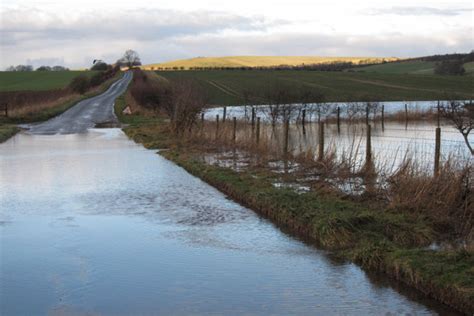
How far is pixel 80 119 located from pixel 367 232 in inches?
1473

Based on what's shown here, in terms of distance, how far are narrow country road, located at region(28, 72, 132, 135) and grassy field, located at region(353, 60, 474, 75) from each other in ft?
267

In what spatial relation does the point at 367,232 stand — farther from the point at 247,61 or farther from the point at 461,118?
the point at 247,61

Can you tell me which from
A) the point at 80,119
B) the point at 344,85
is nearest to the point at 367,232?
the point at 80,119

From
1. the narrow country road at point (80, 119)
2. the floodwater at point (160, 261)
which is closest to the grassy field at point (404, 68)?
the narrow country road at point (80, 119)

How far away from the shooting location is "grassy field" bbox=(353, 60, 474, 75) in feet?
420

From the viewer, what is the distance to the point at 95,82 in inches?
3725

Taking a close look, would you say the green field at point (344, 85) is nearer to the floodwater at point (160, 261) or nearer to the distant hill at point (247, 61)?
the distant hill at point (247, 61)

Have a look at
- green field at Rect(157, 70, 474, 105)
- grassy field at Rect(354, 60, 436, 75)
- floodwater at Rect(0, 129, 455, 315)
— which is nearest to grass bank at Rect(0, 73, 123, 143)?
floodwater at Rect(0, 129, 455, 315)

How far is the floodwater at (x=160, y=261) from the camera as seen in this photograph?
8.31m

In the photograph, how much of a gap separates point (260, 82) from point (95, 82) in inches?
943

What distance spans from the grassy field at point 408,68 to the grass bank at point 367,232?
115168 millimetres

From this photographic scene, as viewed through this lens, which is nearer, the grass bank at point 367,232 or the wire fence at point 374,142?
the grass bank at point 367,232

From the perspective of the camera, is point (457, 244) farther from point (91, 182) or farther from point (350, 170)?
point (91, 182)

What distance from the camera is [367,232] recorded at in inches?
439
